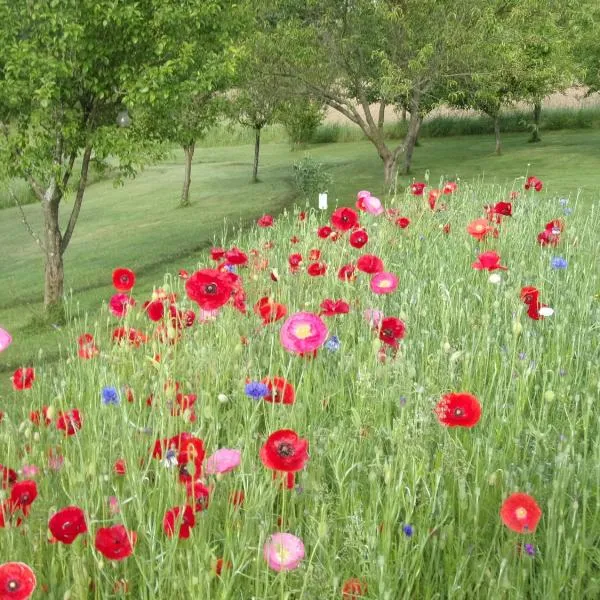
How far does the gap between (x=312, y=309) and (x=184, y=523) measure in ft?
11.3

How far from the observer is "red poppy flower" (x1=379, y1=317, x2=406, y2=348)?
398 centimetres

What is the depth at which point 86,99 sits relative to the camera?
1311cm

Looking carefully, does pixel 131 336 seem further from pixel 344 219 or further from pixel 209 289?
pixel 344 219

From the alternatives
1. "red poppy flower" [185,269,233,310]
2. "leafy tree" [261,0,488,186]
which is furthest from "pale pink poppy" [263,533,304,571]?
"leafy tree" [261,0,488,186]

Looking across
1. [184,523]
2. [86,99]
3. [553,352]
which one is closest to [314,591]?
[184,523]

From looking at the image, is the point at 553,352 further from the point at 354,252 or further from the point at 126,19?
the point at 126,19

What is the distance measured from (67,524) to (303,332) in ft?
4.07

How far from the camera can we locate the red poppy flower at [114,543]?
231 centimetres

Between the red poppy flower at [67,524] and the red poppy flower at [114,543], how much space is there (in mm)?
64

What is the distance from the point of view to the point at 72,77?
12.5 m

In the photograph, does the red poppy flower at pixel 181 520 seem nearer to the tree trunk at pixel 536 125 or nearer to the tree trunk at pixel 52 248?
the tree trunk at pixel 52 248

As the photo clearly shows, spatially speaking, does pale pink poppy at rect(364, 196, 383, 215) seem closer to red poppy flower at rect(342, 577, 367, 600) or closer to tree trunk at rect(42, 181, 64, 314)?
red poppy flower at rect(342, 577, 367, 600)

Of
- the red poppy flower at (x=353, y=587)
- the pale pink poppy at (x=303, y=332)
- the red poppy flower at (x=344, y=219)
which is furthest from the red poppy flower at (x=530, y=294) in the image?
the red poppy flower at (x=353, y=587)

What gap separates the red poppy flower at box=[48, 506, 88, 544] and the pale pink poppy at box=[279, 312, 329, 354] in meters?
1.12
